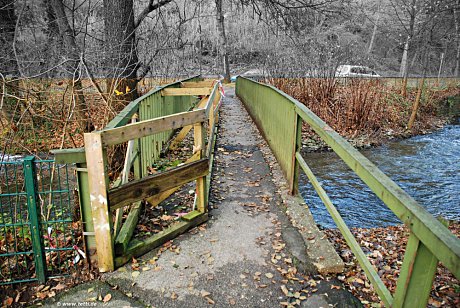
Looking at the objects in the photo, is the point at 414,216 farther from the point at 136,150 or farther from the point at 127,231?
the point at 136,150

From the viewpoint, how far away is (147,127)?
3721mm

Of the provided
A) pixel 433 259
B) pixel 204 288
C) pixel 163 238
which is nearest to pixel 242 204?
pixel 163 238

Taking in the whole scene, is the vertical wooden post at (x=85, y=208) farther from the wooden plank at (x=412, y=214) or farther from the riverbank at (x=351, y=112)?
the riverbank at (x=351, y=112)

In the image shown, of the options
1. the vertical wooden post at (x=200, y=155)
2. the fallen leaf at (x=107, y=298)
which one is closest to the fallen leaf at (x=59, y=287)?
the fallen leaf at (x=107, y=298)

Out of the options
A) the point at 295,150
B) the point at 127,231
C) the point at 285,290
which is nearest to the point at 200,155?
the point at 127,231

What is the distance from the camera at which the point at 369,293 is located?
10.6ft

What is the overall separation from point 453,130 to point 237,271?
49.9ft

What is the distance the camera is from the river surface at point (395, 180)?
658 centimetres

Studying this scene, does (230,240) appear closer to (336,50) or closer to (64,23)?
(64,23)

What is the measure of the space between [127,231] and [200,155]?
4.29ft

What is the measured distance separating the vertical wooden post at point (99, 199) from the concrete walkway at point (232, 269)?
0.66ft

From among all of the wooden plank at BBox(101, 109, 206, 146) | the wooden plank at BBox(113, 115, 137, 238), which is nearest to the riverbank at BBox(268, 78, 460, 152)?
the wooden plank at BBox(101, 109, 206, 146)

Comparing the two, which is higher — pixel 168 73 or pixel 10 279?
pixel 168 73

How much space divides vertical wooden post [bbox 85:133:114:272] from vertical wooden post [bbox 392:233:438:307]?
2.52m
